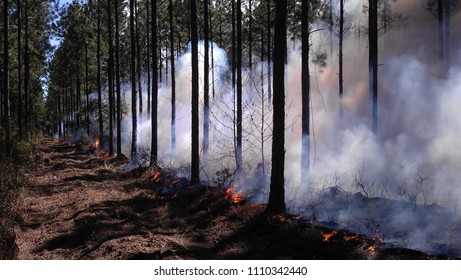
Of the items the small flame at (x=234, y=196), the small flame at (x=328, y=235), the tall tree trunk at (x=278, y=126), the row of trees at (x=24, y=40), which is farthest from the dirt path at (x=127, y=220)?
the row of trees at (x=24, y=40)

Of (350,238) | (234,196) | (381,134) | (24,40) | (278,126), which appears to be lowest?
(350,238)

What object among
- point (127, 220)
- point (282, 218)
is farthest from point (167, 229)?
point (282, 218)

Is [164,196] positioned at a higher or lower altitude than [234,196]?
lower

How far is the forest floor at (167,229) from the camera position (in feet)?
21.7

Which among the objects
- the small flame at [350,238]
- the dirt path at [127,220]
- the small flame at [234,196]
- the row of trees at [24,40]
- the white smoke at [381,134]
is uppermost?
the row of trees at [24,40]

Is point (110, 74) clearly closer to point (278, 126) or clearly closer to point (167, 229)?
point (167, 229)

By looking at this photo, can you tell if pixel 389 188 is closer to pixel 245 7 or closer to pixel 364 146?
pixel 364 146

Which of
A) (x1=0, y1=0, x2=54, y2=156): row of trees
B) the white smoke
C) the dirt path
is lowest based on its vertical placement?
the dirt path

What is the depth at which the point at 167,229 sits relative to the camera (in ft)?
28.0

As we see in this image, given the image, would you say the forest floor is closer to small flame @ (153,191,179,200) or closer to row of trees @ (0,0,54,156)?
small flame @ (153,191,179,200)

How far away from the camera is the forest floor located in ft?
21.7

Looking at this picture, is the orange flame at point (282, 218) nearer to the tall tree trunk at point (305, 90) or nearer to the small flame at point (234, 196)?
the small flame at point (234, 196)

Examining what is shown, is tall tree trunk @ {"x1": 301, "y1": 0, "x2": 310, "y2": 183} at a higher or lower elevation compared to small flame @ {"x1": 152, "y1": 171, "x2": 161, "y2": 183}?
higher

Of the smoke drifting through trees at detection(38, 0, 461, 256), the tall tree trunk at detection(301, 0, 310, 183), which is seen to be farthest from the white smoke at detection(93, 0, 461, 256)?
the tall tree trunk at detection(301, 0, 310, 183)
